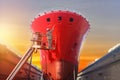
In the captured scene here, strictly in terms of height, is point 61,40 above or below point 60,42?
above

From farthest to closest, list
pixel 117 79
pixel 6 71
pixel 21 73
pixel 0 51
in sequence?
pixel 21 73, pixel 6 71, pixel 0 51, pixel 117 79

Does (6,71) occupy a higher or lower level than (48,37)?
lower

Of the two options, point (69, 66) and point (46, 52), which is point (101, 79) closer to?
point (69, 66)

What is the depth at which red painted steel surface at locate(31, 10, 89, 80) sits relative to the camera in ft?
50.2

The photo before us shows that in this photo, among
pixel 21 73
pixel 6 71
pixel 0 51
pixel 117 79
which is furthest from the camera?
pixel 21 73

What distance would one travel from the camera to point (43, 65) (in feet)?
55.6

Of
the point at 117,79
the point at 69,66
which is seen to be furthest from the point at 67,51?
the point at 117,79

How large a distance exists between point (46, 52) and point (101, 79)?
12.0 feet

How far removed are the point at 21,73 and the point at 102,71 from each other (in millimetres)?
5718

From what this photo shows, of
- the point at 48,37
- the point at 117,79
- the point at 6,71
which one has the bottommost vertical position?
the point at 117,79

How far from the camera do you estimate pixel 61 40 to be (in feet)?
51.0

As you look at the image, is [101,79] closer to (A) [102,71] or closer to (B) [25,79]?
(A) [102,71]

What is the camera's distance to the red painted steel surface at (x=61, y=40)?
50.2 ft

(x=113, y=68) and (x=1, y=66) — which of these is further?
(x=1, y=66)
